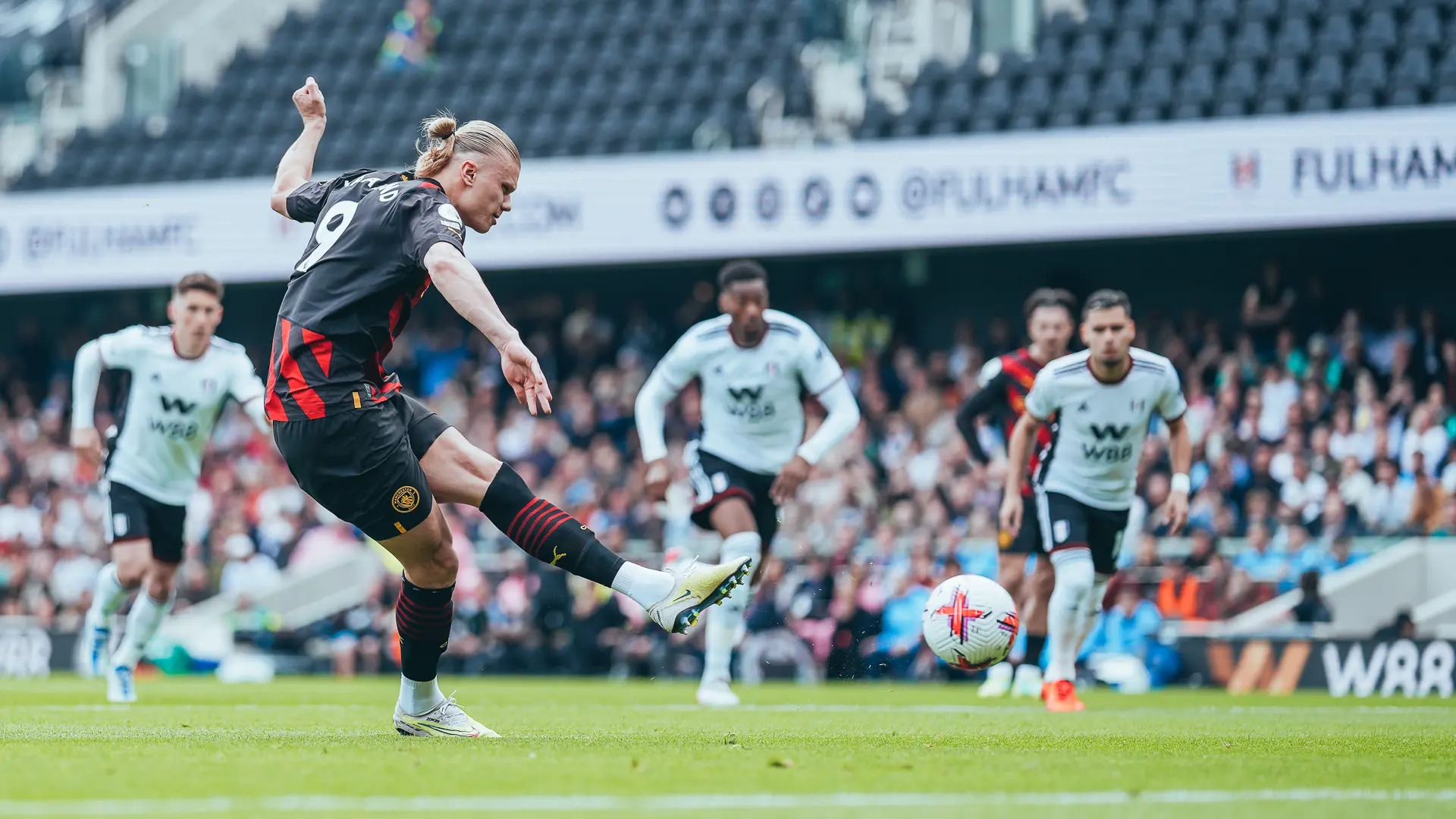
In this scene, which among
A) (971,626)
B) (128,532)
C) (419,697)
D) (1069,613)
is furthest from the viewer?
(128,532)

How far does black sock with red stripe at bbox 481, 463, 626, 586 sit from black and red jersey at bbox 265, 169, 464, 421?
22.0 inches

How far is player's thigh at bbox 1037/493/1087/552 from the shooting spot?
10711mm

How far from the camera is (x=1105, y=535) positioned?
1104cm

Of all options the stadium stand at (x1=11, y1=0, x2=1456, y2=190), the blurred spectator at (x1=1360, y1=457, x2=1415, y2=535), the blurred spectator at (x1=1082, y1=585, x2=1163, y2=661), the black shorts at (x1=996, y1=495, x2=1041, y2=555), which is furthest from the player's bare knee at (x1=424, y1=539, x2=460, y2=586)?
the stadium stand at (x1=11, y1=0, x2=1456, y2=190)

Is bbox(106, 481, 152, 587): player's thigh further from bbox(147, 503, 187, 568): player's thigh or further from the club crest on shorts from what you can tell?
the club crest on shorts

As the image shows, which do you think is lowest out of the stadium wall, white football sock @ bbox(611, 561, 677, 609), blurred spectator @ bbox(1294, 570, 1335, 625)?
blurred spectator @ bbox(1294, 570, 1335, 625)

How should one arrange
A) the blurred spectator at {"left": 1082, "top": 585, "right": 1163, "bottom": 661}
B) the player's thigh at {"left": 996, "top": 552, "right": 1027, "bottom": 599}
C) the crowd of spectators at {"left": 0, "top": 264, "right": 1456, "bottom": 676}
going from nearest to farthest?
the player's thigh at {"left": 996, "top": 552, "right": 1027, "bottom": 599}
the blurred spectator at {"left": 1082, "top": 585, "right": 1163, "bottom": 661}
the crowd of spectators at {"left": 0, "top": 264, "right": 1456, "bottom": 676}

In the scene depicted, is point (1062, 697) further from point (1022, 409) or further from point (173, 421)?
point (173, 421)

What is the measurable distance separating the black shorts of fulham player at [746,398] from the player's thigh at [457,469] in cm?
424

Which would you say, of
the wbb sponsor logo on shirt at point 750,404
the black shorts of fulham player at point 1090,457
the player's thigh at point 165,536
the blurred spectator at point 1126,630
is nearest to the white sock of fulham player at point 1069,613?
the black shorts of fulham player at point 1090,457

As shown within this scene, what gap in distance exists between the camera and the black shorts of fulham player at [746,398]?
11383 millimetres

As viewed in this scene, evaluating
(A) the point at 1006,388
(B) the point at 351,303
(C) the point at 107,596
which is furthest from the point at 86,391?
(A) the point at 1006,388

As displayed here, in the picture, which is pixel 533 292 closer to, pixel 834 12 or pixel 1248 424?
pixel 834 12

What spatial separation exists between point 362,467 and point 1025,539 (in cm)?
681
